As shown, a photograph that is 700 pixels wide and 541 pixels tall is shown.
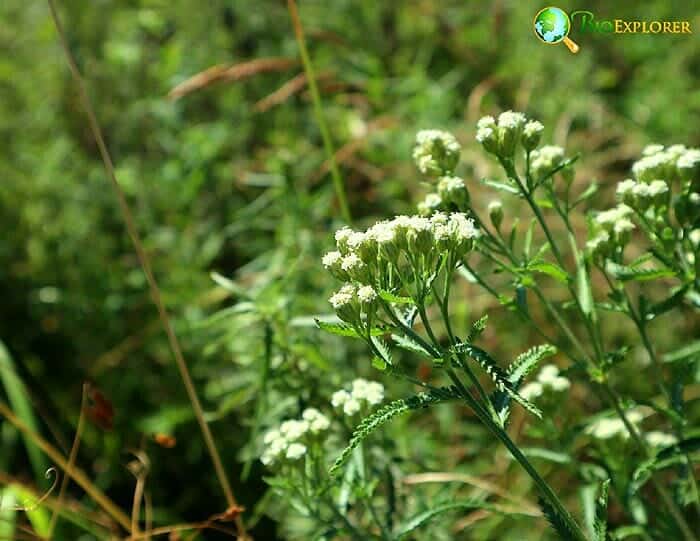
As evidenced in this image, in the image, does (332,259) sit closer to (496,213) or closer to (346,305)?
(346,305)

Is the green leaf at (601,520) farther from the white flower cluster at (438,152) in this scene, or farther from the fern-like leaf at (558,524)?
the white flower cluster at (438,152)

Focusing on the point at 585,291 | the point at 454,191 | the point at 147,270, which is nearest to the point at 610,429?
the point at 585,291

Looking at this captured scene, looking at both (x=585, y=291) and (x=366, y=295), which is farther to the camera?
(x=585, y=291)

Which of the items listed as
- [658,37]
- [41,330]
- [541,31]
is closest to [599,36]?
[658,37]

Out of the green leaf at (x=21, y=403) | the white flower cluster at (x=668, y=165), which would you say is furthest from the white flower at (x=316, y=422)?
the green leaf at (x=21, y=403)

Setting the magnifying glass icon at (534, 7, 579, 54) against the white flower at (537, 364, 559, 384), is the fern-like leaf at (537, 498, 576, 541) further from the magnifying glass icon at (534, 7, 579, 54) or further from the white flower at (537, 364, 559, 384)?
the magnifying glass icon at (534, 7, 579, 54)

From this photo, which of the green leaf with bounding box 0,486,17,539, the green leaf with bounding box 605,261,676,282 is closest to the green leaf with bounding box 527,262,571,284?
the green leaf with bounding box 605,261,676,282
